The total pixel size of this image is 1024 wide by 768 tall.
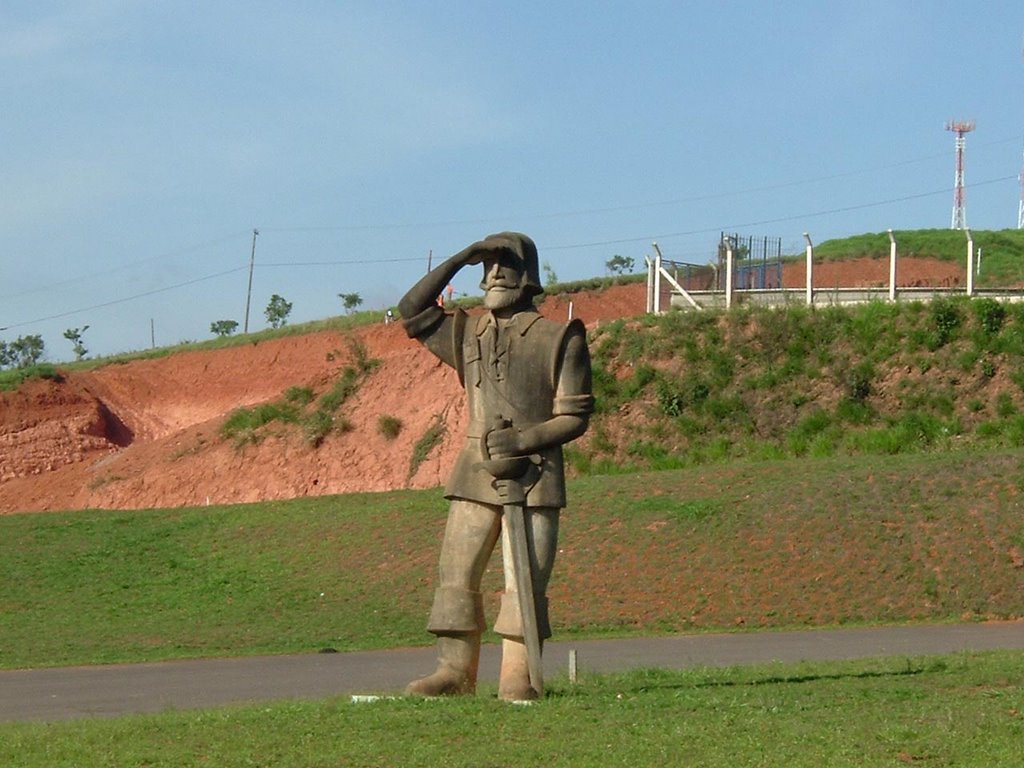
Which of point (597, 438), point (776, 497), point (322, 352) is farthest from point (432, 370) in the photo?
point (776, 497)

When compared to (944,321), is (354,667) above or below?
below

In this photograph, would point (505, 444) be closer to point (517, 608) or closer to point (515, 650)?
point (517, 608)

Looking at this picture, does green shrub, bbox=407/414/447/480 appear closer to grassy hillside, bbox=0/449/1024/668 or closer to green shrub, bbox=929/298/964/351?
grassy hillside, bbox=0/449/1024/668

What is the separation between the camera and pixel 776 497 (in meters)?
23.9

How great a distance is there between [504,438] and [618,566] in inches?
477

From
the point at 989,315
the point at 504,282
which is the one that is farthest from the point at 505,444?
the point at 989,315

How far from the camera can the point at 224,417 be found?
44.1 metres

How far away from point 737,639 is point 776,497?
224 inches

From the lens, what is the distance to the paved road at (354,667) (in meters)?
13.5

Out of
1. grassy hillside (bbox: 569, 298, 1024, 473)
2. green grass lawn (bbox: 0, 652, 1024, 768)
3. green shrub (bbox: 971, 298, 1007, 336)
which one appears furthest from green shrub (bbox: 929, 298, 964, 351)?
green grass lawn (bbox: 0, 652, 1024, 768)

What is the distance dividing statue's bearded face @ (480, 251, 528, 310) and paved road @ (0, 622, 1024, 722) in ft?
11.5

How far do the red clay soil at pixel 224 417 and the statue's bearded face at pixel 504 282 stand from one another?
80.3 feet

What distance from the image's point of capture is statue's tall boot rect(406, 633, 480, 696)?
35.0 ft

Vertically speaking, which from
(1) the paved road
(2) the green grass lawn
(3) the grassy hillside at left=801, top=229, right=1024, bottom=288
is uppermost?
(3) the grassy hillside at left=801, top=229, right=1024, bottom=288
